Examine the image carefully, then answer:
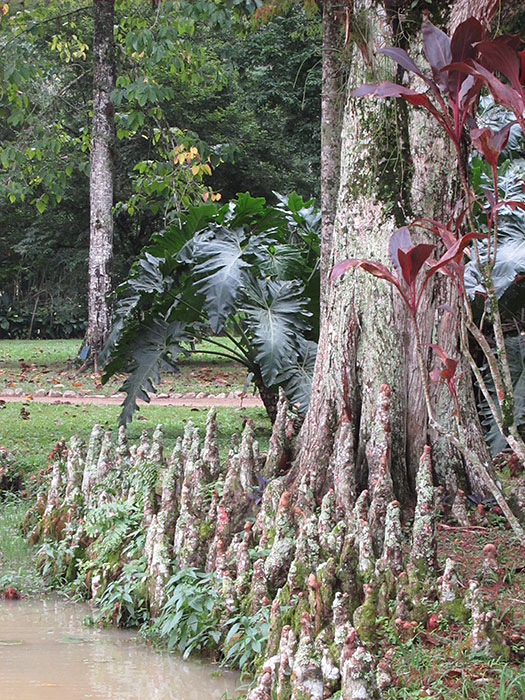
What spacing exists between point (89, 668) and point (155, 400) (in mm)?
7201

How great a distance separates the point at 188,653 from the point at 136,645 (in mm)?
402

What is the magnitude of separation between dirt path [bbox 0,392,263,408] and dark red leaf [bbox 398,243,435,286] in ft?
25.0

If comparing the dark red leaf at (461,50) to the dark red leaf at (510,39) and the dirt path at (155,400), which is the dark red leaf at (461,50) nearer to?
the dark red leaf at (510,39)

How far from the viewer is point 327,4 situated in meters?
5.83

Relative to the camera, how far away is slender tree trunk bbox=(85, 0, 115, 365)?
12.7 meters

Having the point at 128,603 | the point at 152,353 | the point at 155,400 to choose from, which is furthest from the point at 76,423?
the point at 128,603

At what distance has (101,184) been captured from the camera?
12.7 meters

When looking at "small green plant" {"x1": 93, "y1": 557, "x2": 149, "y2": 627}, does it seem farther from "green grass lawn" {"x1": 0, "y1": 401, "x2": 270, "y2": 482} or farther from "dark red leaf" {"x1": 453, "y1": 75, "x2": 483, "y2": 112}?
"dark red leaf" {"x1": 453, "y1": 75, "x2": 483, "y2": 112}

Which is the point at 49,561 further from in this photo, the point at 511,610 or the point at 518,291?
the point at 518,291

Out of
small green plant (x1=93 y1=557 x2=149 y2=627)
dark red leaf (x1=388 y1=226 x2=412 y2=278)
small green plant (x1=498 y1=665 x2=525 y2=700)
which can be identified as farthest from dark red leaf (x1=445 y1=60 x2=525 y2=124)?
small green plant (x1=93 y1=557 x2=149 y2=627)

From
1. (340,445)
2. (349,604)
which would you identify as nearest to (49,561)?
(340,445)

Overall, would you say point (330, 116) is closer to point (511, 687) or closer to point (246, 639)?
point (246, 639)

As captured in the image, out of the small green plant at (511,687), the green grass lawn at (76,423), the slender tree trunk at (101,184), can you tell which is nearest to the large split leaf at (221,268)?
the green grass lawn at (76,423)

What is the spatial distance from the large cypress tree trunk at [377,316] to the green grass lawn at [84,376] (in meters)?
4.87
